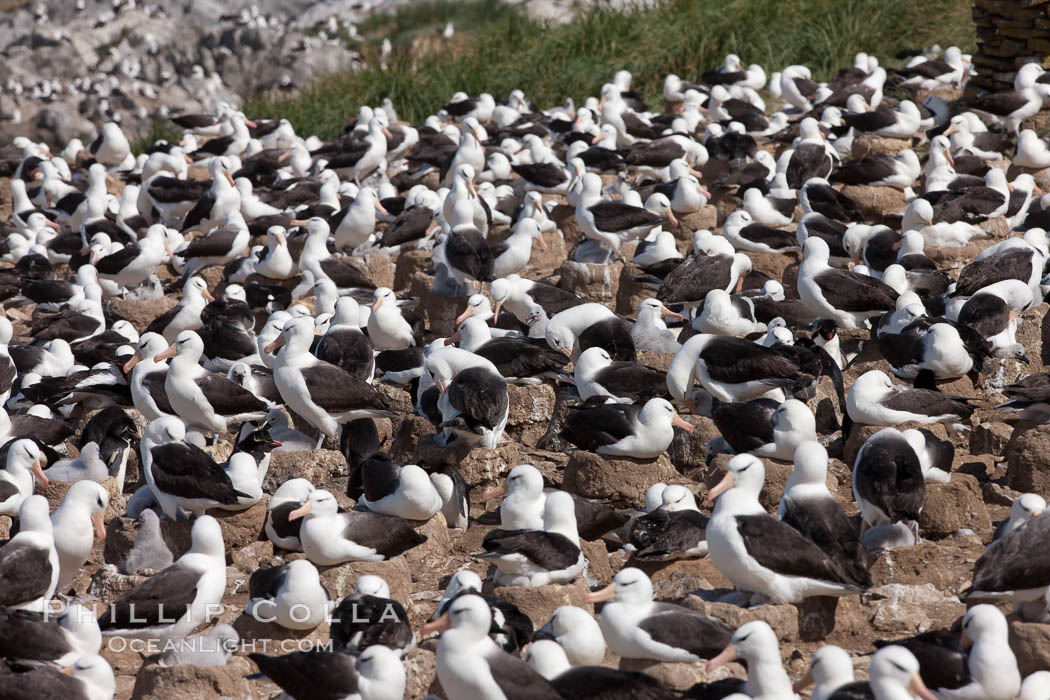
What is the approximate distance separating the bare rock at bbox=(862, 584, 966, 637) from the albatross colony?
3 centimetres

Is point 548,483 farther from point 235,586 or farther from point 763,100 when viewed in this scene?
point 763,100

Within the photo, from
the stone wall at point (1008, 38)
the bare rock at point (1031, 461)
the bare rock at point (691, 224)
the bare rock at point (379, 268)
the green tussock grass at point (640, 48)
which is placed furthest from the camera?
the green tussock grass at point (640, 48)

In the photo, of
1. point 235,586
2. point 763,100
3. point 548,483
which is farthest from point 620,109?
point 235,586

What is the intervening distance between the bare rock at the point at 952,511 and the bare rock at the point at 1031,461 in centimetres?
50

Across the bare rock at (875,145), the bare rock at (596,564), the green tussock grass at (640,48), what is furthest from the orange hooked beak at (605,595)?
the green tussock grass at (640,48)

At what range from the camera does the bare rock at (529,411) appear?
35.3 feet

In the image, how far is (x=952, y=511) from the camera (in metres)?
8.31

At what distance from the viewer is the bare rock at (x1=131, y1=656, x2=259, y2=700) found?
6.48m

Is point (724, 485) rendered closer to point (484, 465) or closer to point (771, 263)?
point (484, 465)

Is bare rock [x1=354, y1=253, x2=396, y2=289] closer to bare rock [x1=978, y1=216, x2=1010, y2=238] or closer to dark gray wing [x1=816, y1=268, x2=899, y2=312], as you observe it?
dark gray wing [x1=816, y1=268, x2=899, y2=312]

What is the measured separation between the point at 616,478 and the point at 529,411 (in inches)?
76.5

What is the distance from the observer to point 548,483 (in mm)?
9688

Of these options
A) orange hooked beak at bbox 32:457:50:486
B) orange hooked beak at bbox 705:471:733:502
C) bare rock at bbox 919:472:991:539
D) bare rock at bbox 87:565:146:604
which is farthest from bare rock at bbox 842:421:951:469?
orange hooked beak at bbox 32:457:50:486

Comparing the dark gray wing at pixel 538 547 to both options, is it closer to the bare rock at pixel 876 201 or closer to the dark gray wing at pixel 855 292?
the dark gray wing at pixel 855 292
